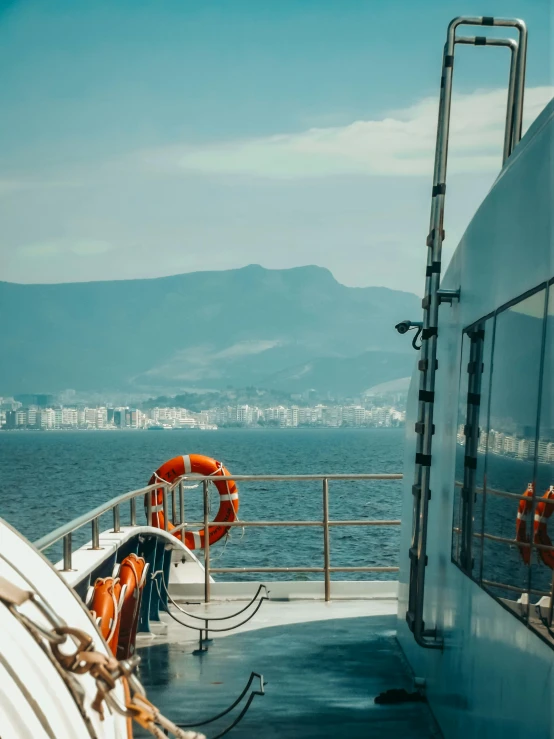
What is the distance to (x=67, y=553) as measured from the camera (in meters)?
4.16

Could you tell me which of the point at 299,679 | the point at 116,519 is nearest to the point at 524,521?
the point at 299,679

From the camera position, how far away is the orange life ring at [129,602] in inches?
195

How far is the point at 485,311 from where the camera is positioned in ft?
12.0

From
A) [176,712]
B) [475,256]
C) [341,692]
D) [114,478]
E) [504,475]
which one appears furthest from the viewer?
[114,478]

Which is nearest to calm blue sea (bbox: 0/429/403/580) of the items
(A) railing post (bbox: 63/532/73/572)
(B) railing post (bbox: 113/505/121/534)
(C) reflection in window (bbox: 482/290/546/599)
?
(B) railing post (bbox: 113/505/121/534)

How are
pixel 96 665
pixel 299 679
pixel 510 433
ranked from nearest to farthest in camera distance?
1. pixel 96 665
2. pixel 510 433
3. pixel 299 679

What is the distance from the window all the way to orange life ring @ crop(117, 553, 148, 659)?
1767 mm

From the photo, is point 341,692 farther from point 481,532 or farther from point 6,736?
point 6,736

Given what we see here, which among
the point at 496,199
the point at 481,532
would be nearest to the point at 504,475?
the point at 481,532

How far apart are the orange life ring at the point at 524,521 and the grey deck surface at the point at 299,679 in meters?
2.00

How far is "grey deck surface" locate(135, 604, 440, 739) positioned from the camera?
4703mm

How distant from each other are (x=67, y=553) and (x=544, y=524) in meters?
2.30

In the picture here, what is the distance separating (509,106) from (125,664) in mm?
3511

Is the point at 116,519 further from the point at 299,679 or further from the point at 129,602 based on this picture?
the point at 299,679
